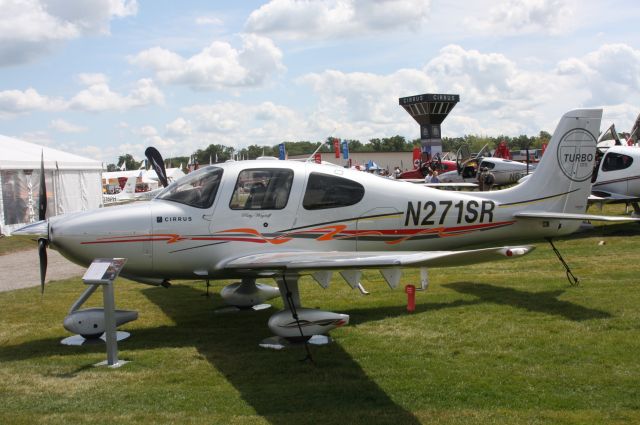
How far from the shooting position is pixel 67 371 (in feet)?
21.4

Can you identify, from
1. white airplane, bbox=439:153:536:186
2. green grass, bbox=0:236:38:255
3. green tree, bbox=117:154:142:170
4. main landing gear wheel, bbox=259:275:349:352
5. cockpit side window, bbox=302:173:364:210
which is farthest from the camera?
green tree, bbox=117:154:142:170

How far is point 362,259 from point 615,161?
47.5 ft

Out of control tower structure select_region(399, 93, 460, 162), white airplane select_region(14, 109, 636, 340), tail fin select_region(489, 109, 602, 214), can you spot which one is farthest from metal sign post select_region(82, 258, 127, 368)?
control tower structure select_region(399, 93, 460, 162)

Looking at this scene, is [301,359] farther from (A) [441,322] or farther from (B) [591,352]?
(B) [591,352]

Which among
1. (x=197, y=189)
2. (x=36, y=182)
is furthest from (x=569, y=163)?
(x=36, y=182)

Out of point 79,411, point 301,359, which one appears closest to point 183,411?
point 79,411

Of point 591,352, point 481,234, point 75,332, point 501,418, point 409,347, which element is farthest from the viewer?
point 481,234

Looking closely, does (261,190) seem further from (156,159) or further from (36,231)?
(156,159)

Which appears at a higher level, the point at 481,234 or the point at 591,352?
the point at 481,234

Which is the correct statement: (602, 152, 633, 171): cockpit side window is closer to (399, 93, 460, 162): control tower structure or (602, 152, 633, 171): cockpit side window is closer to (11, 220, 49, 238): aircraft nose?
(11, 220, 49, 238): aircraft nose

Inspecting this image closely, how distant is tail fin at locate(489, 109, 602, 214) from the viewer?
9.42 metres

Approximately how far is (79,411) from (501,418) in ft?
12.1

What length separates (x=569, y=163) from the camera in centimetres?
946

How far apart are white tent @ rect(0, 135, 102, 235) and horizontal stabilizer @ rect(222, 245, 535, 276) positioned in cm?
1915
